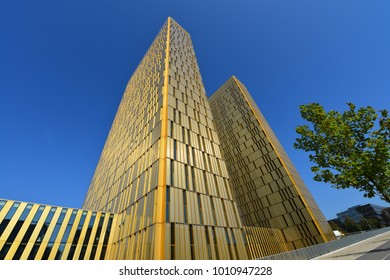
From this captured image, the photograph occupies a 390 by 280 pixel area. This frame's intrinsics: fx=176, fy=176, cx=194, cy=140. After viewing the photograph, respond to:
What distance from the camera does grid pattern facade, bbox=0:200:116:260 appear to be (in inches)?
587

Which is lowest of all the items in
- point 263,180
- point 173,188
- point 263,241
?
point 263,241

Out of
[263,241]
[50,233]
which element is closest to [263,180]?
[263,241]

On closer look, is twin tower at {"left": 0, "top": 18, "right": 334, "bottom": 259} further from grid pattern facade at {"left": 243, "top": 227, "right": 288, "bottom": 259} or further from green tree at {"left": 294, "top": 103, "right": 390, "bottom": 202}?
green tree at {"left": 294, "top": 103, "right": 390, "bottom": 202}

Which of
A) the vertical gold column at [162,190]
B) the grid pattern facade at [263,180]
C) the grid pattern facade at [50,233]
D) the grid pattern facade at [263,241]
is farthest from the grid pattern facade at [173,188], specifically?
the grid pattern facade at [263,180]

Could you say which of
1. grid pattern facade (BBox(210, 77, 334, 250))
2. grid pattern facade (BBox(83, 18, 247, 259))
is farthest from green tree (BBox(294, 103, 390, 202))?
grid pattern facade (BBox(210, 77, 334, 250))

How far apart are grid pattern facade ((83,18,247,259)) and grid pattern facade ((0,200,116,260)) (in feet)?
7.08

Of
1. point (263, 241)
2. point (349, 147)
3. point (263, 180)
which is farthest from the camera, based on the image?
point (263, 180)

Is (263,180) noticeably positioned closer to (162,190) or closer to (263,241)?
(263,241)

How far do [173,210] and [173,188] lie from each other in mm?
2110

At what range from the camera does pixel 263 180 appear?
129ft

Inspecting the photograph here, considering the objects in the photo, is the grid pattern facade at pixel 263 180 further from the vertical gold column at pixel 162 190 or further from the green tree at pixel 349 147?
the vertical gold column at pixel 162 190
